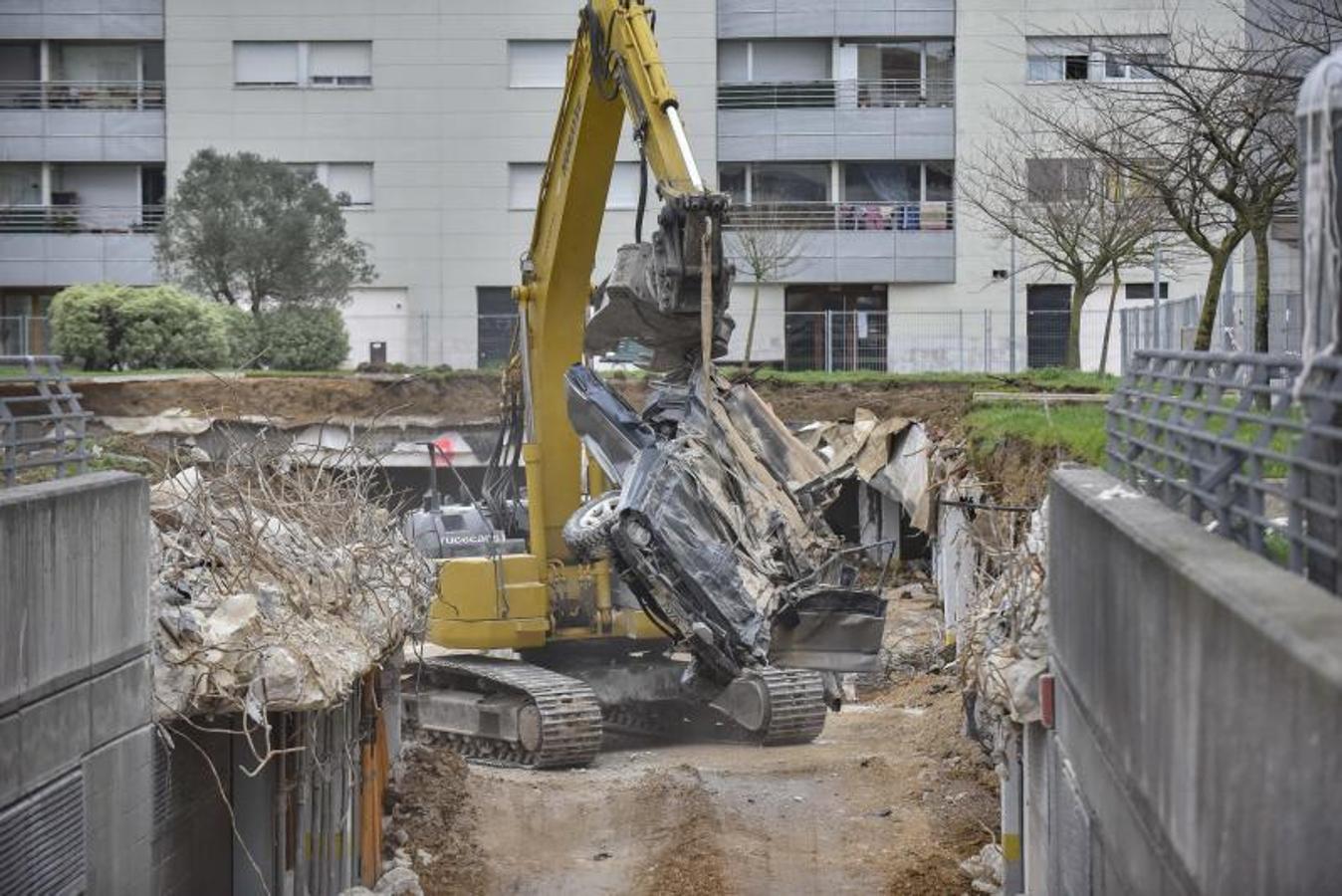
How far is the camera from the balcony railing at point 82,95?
1778 inches

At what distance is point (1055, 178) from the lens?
32.0 metres

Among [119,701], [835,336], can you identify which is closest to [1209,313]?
[119,701]

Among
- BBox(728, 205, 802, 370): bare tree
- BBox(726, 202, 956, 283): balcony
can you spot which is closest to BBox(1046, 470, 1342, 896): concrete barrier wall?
BBox(728, 205, 802, 370): bare tree

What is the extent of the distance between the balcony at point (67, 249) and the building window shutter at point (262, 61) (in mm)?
3551

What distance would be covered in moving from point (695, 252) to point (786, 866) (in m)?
4.28

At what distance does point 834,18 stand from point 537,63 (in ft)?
21.3

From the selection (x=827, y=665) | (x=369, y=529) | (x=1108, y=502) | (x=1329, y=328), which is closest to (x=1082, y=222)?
(x=827, y=665)

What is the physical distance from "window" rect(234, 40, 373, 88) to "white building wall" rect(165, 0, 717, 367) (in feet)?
0.63

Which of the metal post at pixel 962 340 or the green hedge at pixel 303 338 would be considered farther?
the metal post at pixel 962 340

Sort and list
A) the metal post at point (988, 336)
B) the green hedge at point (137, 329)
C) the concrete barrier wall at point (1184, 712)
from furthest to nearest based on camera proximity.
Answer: the metal post at point (988, 336)
the green hedge at point (137, 329)
the concrete barrier wall at point (1184, 712)

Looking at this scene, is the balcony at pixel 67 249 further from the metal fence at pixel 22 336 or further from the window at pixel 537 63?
the window at pixel 537 63

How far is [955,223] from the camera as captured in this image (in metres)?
44.3

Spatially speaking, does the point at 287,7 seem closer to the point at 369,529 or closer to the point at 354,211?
the point at 354,211

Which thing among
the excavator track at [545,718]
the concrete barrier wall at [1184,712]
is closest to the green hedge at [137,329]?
the excavator track at [545,718]
